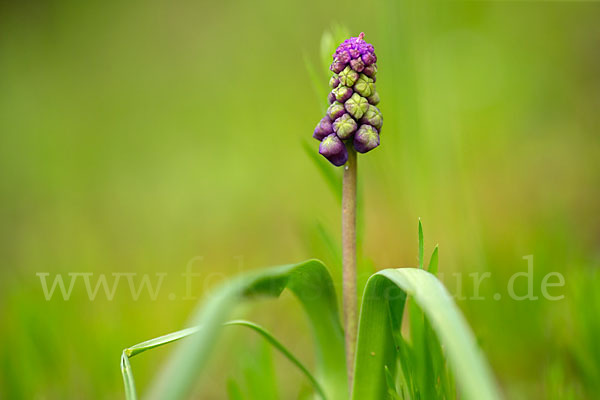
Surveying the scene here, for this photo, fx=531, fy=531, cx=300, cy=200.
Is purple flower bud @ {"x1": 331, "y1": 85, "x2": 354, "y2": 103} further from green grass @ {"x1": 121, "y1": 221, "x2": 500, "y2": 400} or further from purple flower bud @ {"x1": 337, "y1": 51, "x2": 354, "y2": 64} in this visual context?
green grass @ {"x1": 121, "y1": 221, "x2": 500, "y2": 400}

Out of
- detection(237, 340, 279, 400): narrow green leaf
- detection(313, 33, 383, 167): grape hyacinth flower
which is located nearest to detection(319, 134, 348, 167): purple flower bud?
detection(313, 33, 383, 167): grape hyacinth flower

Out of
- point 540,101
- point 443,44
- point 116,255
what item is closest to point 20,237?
point 116,255

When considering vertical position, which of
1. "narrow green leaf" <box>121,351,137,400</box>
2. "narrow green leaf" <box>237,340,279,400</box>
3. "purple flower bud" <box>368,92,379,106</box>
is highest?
"purple flower bud" <box>368,92,379,106</box>

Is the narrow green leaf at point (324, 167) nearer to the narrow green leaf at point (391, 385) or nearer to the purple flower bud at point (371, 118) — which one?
the purple flower bud at point (371, 118)

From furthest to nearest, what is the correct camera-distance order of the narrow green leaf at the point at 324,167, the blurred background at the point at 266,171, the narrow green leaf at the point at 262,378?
the blurred background at the point at 266,171, the narrow green leaf at the point at 262,378, the narrow green leaf at the point at 324,167

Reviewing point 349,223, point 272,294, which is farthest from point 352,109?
point 272,294

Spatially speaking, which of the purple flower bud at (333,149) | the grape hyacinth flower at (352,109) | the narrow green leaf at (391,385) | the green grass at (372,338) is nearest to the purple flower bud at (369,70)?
the grape hyacinth flower at (352,109)

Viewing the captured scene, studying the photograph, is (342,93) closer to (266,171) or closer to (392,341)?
(392,341)
